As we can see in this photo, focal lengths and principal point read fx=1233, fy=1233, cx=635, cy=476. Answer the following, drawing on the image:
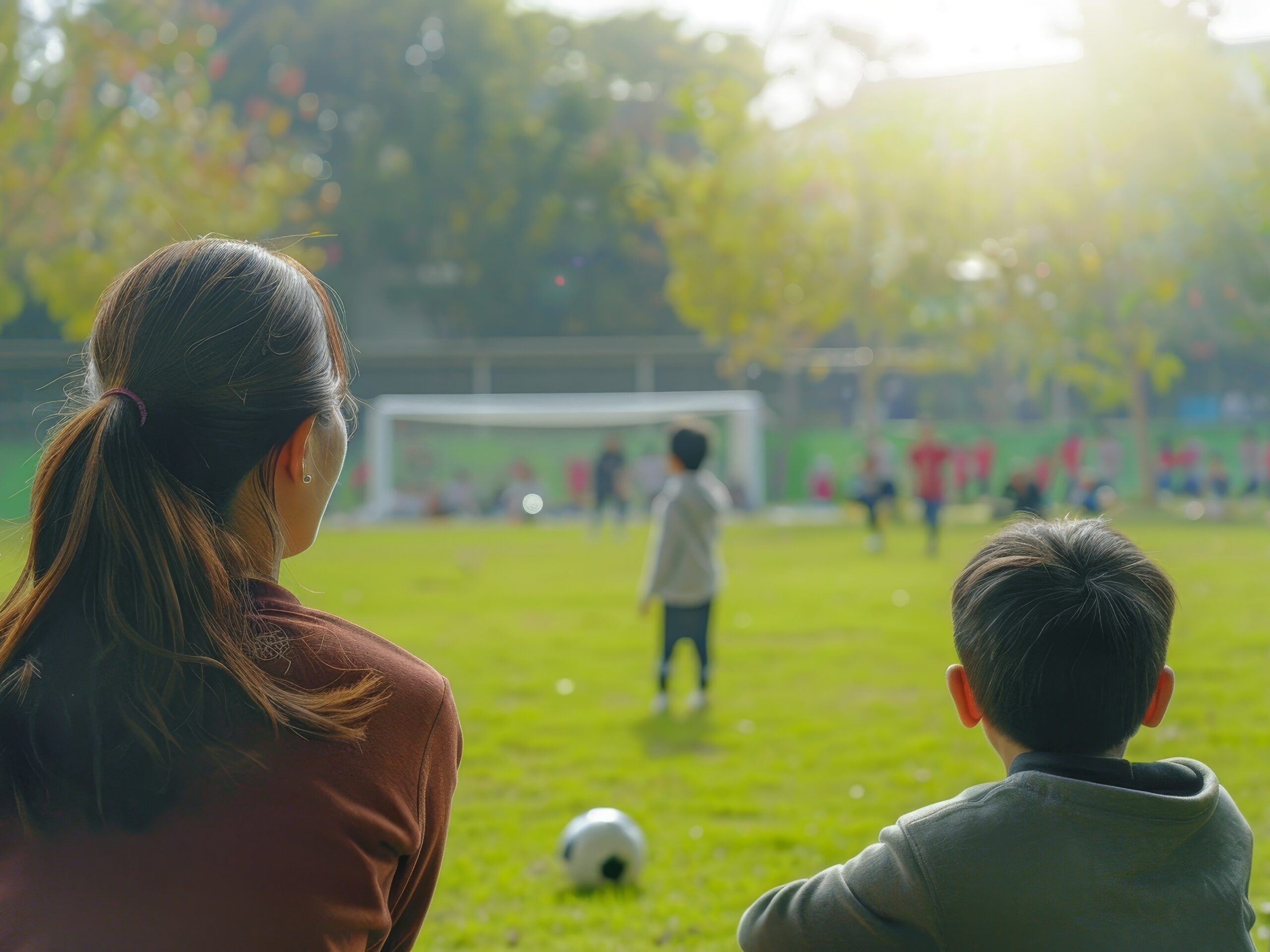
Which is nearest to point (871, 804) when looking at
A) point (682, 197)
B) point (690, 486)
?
point (690, 486)

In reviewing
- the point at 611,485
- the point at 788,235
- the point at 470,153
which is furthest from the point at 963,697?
the point at 470,153

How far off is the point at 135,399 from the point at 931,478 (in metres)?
16.6

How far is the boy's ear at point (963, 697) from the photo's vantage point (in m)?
1.67

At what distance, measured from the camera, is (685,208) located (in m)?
29.2

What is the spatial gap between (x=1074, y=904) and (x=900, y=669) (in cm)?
717

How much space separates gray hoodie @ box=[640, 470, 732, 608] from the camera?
6.97 metres

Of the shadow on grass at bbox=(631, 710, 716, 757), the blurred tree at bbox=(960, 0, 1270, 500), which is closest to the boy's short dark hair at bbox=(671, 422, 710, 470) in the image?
the shadow on grass at bbox=(631, 710, 716, 757)

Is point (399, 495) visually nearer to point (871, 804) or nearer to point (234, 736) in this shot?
point (871, 804)

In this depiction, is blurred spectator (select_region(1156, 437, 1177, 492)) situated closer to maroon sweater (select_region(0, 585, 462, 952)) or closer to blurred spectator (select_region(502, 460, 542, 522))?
blurred spectator (select_region(502, 460, 542, 522))

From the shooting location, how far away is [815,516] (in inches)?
1088

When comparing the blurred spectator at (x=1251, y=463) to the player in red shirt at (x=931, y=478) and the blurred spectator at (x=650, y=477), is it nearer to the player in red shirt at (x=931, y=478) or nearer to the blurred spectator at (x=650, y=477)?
the player in red shirt at (x=931, y=478)

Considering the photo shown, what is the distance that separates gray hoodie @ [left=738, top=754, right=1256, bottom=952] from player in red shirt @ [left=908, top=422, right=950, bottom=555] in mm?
15600

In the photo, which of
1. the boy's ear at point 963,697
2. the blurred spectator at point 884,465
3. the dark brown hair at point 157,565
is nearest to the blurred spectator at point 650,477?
the blurred spectator at point 884,465

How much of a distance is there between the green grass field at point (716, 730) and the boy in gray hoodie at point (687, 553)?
1.85ft
